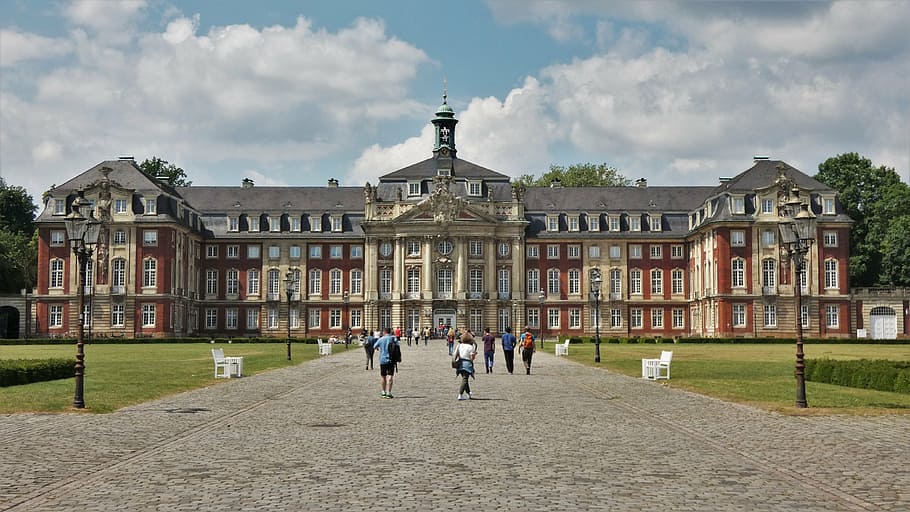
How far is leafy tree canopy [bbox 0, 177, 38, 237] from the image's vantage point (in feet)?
339

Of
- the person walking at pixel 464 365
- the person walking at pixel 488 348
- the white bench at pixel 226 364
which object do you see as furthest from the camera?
the person walking at pixel 488 348

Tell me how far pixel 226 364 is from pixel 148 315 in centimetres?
5354

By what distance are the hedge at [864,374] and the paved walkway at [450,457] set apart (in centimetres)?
705

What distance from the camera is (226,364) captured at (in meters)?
33.9

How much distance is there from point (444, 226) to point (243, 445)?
77.9 m

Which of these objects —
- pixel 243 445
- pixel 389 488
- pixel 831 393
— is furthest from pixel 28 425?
pixel 831 393

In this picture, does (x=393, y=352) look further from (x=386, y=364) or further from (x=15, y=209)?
(x=15, y=209)

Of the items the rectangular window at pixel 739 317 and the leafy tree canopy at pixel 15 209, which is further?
the leafy tree canopy at pixel 15 209

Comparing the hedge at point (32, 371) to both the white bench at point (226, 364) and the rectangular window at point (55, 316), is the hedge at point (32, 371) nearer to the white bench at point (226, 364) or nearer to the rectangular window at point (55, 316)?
the white bench at point (226, 364)

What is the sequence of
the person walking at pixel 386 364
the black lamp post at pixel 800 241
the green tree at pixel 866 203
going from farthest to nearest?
the green tree at pixel 866 203
the person walking at pixel 386 364
the black lamp post at pixel 800 241

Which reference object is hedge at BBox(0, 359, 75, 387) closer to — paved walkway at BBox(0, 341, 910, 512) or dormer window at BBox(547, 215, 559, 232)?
paved walkway at BBox(0, 341, 910, 512)

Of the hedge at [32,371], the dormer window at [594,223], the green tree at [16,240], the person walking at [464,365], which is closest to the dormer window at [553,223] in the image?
the dormer window at [594,223]

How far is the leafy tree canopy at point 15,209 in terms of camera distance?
103 m

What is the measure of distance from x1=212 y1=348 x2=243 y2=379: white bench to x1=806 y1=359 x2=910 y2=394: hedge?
64.4ft
